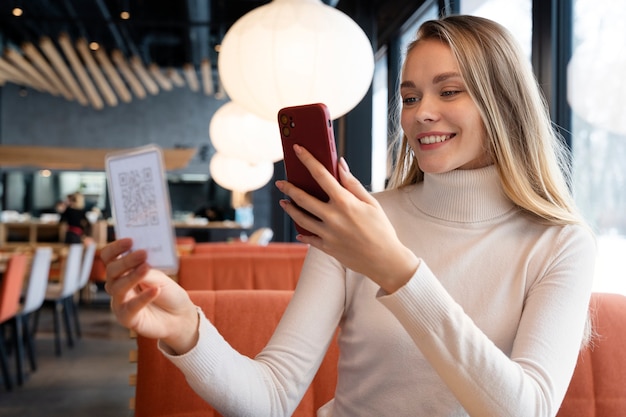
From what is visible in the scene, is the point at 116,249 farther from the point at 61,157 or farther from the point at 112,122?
the point at 112,122

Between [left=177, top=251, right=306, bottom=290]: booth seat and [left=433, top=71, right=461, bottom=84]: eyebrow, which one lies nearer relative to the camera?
[left=433, top=71, right=461, bottom=84]: eyebrow

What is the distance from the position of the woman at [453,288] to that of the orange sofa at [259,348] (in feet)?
1.07

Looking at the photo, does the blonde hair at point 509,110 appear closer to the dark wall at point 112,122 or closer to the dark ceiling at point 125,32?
the dark ceiling at point 125,32

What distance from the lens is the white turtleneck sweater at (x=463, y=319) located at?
40.6 inches

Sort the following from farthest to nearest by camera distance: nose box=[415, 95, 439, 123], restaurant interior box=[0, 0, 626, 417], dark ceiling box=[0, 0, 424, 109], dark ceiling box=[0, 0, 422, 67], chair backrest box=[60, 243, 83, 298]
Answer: dark ceiling box=[0, 0, 422, 67] < chair backrest box=[60, 243, 83, 298] < dark ceiling box=[0, 0, 424, 109] < restaurant interior box=[0, 0, 626, 417] < nose box=[415, 95, 439, 123]

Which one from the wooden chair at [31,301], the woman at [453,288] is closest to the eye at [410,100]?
the woman at [453,288]

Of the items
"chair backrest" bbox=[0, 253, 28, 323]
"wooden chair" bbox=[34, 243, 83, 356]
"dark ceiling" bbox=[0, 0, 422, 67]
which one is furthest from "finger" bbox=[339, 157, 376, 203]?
"wooden chair" bbox=[34, 243, 83, 356]

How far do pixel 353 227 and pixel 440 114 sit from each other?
424 millimetres

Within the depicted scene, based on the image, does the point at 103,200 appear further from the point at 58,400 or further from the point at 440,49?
the point at 440,49

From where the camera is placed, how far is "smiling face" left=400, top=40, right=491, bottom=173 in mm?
1200

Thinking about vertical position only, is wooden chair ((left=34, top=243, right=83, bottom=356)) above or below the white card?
below

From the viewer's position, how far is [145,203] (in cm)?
83

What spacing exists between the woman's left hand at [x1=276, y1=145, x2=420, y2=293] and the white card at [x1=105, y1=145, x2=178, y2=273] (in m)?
0.17

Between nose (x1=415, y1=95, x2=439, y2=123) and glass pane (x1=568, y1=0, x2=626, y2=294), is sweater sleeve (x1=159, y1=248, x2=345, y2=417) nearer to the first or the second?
nose (x1=415, y1=95, x2=439, y2=123)
